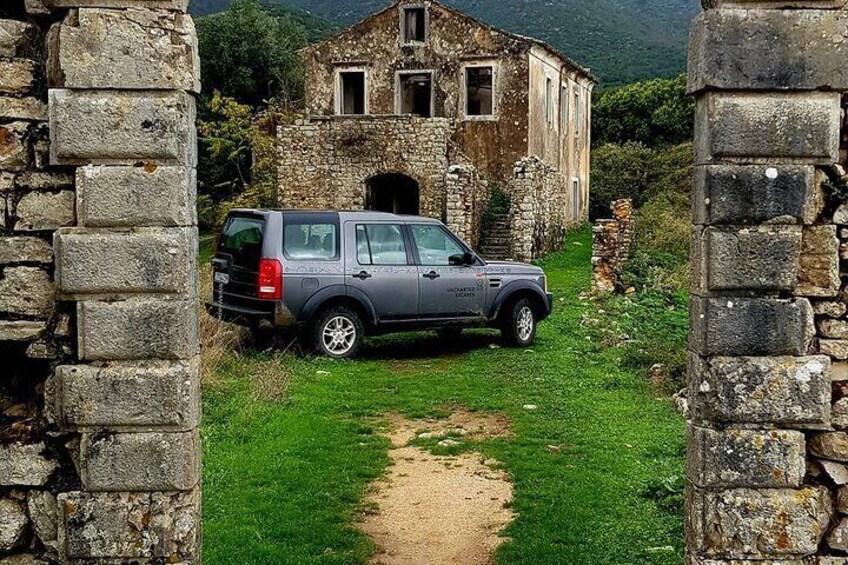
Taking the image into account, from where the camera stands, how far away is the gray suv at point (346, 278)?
42.8 ft

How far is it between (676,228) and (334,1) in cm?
4654

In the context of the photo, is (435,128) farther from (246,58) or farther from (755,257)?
(755,257)

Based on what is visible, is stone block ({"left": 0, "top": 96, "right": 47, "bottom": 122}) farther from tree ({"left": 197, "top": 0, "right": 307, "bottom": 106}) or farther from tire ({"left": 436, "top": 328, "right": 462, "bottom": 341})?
tree ({"left": 197, "top": 0, "right": 307, "bottom": 106})

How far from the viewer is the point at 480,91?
3162cm

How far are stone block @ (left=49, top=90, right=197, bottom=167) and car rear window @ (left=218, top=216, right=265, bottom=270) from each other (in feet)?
25.0

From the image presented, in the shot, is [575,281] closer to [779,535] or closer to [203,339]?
[203,339]

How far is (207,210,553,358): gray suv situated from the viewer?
42.8 ft

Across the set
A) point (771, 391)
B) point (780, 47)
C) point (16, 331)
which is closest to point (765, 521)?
→ point (771, 391)

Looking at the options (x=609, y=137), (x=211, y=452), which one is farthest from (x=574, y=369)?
(x=609, y=137)

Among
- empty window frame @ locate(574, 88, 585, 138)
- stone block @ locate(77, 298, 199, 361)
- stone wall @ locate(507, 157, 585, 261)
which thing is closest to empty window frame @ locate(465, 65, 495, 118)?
stone wall @ locate(507, 157, 585, 261)

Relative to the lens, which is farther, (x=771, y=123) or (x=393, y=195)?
(x=393, y=195)

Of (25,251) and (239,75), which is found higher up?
(239,75)

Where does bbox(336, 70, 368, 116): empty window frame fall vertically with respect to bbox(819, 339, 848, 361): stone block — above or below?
above

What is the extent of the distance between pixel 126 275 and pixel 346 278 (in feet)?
25.9
